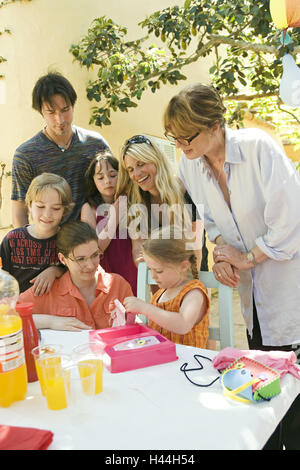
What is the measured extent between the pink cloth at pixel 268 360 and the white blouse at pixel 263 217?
0.57m

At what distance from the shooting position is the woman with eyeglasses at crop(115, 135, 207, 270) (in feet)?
7.23

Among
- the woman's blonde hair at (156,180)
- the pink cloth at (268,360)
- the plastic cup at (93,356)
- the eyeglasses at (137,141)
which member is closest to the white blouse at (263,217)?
the woman's blonde hair at (156,180)

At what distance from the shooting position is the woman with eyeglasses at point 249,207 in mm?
1697

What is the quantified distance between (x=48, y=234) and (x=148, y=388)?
135cm

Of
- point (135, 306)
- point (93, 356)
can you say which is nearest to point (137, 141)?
point (135, 306)

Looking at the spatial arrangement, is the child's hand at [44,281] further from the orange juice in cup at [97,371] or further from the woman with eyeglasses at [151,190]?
the orange juice in cup at [97,371]

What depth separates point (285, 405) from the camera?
116 centimetres

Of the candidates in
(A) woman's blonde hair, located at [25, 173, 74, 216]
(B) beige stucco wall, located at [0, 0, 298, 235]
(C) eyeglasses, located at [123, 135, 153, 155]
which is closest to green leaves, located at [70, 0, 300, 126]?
(B) beige stucco wall, located at [0, 0, 298, 235]

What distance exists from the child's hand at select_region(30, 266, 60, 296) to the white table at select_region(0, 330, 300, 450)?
874 mm

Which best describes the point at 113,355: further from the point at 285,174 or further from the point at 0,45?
the point at 0,45

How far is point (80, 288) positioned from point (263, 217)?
1.00 meters

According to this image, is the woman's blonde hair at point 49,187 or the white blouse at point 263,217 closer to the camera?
the white blouse at point 263,217

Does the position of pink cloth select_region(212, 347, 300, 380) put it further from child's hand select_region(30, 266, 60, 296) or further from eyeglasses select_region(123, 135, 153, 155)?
eyeglasses select_region(123, 135, 153, 155)
